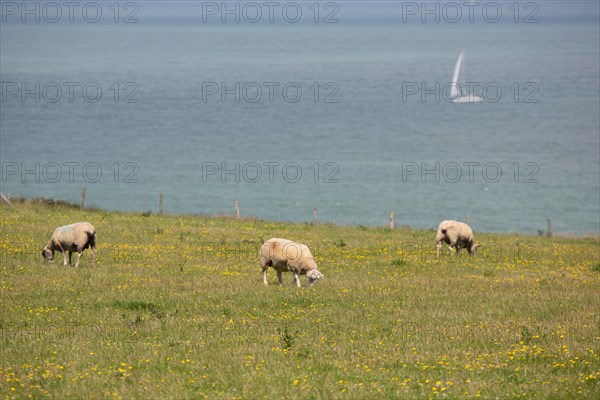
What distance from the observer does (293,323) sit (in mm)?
24312

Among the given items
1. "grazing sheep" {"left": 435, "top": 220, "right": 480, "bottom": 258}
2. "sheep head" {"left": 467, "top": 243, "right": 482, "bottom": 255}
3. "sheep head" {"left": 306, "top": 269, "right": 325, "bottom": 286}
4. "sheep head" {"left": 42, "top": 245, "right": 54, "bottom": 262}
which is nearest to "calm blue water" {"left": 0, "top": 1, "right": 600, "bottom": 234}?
"sheep head" {"left": 467, "top": 243, "right": 482, "bottom": 255}

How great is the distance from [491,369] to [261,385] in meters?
4.92

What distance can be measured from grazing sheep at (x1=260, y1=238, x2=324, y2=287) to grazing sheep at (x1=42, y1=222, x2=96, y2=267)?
25.6 feet

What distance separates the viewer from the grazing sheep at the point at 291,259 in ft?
98.8

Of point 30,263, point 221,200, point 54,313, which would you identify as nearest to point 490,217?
point 221,200

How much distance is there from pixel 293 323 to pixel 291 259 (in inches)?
234

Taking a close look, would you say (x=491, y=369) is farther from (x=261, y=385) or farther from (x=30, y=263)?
(x=30, y=263)

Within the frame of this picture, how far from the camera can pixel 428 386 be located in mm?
18031

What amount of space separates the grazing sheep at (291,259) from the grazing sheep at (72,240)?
7810 millimetres

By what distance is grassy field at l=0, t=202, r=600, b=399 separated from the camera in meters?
18.4

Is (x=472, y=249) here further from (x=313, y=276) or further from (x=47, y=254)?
(x=47, y=254)

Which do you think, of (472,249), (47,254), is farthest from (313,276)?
(472,249)

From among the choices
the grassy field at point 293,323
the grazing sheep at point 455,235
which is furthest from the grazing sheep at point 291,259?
the grazing sheep at point 455,235

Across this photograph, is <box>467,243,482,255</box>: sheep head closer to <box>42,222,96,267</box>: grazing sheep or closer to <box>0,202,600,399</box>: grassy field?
<box>0,202,600,399</box>: grassy field
